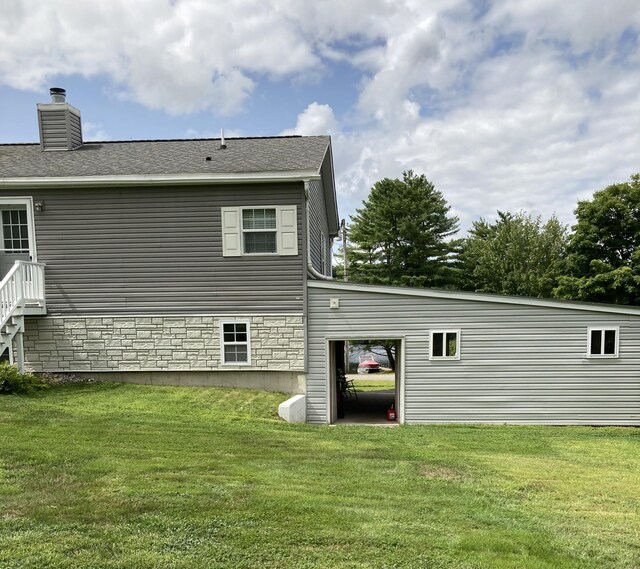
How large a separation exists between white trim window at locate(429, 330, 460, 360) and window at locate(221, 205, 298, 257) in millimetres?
3770

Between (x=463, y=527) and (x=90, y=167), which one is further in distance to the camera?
(x=90, y=167)

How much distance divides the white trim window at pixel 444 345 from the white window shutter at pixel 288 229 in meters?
3.75

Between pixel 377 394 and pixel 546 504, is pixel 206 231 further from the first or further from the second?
pixel 377 394

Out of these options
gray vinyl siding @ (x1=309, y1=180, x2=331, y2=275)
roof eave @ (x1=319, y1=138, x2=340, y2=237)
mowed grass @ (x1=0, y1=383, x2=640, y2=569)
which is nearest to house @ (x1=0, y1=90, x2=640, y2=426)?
gray vinyl siding @ (x1=309, y1=180, x2=331, y2=275)

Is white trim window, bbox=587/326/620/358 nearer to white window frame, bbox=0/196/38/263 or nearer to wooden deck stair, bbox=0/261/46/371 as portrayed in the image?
wooden deck stair, bbox=0/261/46/371

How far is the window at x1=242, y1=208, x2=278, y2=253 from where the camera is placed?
10.3 m

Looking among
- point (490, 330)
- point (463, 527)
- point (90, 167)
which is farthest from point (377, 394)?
point (463, 527)

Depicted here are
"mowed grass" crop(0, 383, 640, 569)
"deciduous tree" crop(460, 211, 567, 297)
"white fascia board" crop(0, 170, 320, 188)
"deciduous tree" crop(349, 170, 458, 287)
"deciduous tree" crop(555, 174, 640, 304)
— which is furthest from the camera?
"deciduous tree" crop(349, 170, 458, 287)

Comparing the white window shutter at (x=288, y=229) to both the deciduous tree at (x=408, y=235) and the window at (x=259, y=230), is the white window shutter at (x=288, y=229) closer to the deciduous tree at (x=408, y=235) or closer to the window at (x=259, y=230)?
the window at (x=259, y=230)

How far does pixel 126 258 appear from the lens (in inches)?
412

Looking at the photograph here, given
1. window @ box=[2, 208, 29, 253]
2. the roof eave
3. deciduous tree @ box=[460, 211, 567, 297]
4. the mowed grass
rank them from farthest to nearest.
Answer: deciduous tree @ box=[460, 211, 567, 297], the roof eave, window @ box=[2, 208, 29, 253], the mowed grass

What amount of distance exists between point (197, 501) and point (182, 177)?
7757 mm

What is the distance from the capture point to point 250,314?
10.4 meters

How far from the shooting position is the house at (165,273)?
1030cm
